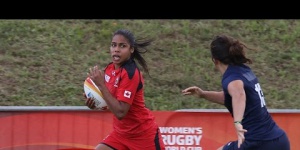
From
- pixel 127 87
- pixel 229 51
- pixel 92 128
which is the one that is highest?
pixel 229 51

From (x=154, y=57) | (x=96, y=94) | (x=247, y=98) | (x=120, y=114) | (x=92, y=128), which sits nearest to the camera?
(x=247, y=98)

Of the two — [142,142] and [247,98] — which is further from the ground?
[247,98]

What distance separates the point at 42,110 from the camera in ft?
28.2

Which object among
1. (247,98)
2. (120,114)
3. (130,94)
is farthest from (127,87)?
(247,98)

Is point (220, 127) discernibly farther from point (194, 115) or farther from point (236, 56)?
point (236, 56)

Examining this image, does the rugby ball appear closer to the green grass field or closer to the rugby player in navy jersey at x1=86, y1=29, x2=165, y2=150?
the rugby player in navy jersey at x1=86, y1=29, x2=165, y2=150

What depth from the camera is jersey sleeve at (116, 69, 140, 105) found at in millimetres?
7211

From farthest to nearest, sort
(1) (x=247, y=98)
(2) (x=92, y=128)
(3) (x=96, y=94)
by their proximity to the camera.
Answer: (2) (x=92, y=128), (3) (x=96, y=94), (1) (x=247, y=98)

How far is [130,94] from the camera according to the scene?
7234 millimetres

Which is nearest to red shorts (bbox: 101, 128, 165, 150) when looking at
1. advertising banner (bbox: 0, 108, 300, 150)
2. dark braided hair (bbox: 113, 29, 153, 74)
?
dark braided hair (bbox: 113, 29, 153, 74)

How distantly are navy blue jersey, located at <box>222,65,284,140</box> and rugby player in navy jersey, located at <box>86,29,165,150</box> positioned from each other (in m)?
0.96

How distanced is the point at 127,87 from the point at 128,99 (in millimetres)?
117

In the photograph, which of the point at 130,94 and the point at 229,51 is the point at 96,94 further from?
the point at 229,51

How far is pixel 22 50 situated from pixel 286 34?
4.10 meters
